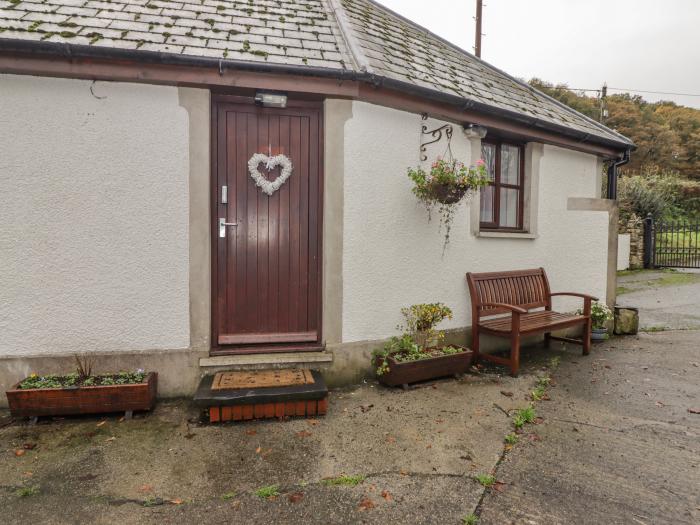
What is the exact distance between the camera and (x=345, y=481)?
2.71m

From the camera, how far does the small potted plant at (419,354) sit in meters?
4.29

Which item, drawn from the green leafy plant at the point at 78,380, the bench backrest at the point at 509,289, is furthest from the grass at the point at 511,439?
the green leafy plant at the point at 78,380

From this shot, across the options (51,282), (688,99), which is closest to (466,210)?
(51,282)

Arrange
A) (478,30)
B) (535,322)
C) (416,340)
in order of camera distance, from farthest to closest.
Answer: (478,30) < (535,322) < (416,340)

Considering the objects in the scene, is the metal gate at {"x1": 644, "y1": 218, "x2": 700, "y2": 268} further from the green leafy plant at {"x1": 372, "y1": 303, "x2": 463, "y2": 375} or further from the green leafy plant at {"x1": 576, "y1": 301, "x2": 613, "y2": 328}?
the green leafy plant at {"x1": 372, "y1": 303, "x2": 463, "y2": 375}

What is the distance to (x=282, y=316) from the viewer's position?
4.41 metres

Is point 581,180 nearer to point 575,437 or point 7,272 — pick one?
point 575,437

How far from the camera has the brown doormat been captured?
3.71 metres

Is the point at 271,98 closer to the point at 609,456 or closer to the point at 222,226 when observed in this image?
the point at 222,226

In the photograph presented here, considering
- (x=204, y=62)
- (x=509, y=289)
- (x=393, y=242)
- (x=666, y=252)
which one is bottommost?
(x=509, y=289)

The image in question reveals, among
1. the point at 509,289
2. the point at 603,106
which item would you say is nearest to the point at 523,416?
the point at 509,289

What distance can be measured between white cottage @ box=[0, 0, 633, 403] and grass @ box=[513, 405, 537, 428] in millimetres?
1519

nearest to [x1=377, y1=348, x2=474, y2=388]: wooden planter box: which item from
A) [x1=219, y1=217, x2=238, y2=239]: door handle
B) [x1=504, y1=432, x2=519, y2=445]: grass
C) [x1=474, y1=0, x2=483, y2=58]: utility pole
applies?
[x1=504, y1=432, x2=519, y2=445]: grass

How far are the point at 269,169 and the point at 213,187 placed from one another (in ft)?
1.93
